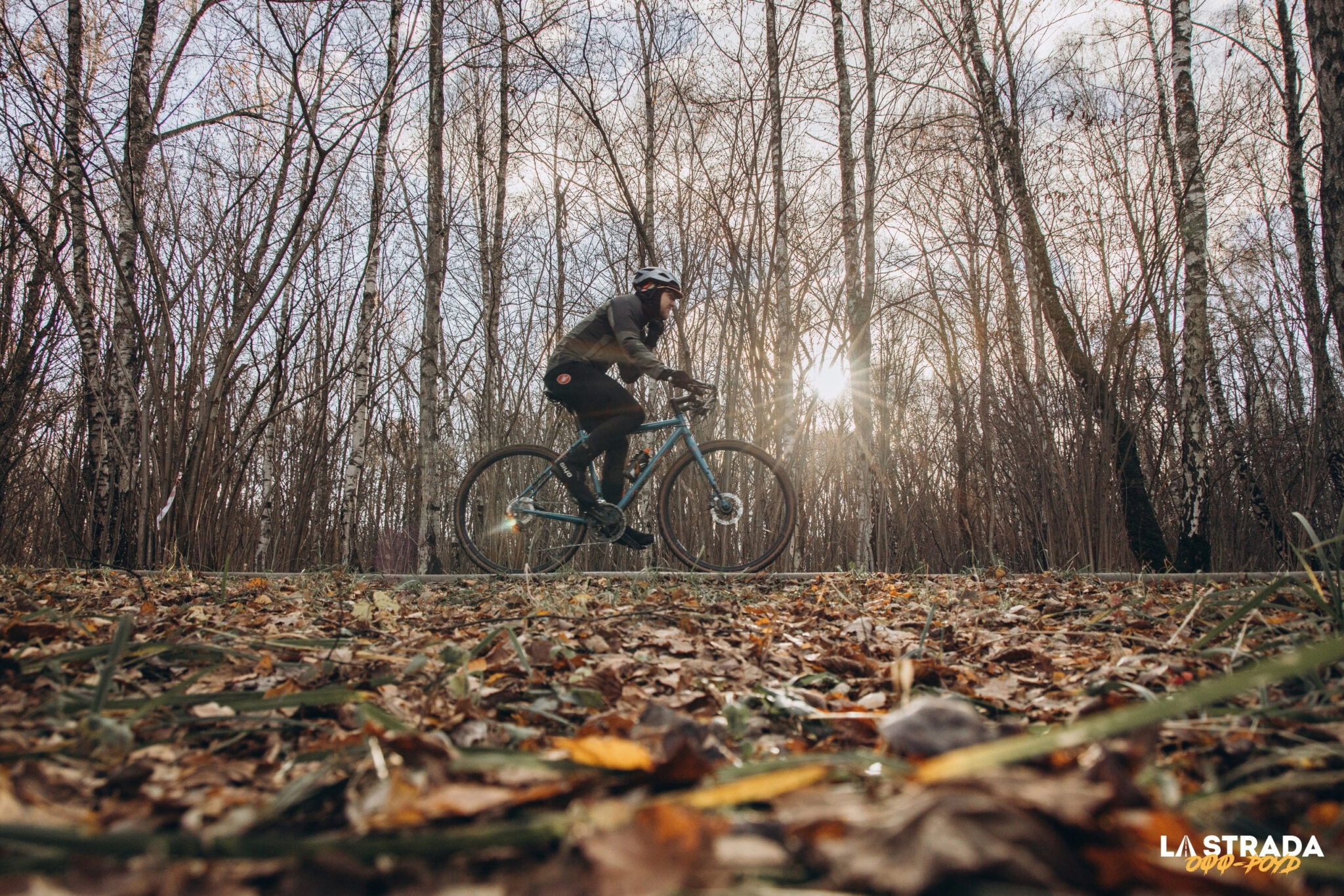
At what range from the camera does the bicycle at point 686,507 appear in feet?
15.0

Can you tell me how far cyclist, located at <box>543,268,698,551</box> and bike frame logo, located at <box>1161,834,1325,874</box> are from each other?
3.94 m

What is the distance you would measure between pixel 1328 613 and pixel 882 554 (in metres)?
5.30

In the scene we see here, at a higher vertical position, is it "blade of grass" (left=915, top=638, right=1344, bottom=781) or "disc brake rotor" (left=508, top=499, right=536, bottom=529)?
"disc brake rotor" (left=508, top=499, right=536, bottom=529)

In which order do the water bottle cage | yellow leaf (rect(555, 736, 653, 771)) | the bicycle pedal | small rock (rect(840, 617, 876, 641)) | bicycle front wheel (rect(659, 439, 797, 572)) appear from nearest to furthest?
yellow leaf (rect(555, 736, 653, 771)) < small rock (rect(840, 617, 876, 641)) < the bicycle pedal < the water bottle cage < bicycle front wheel (rect(659, 439, 797, 572))

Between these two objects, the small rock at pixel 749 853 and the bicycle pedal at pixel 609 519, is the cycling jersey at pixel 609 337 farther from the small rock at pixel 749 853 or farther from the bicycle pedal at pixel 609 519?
the small rock at pixel 749 853

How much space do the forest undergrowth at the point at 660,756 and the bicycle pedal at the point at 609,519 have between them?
262 cm

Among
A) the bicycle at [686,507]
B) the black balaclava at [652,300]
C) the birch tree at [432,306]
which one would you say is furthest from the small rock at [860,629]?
the birch tree at [432,306]

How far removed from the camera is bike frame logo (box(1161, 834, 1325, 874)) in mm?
457

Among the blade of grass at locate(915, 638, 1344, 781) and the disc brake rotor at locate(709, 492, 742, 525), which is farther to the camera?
the disc brake rotor at locate(709, 492, 742, 525)

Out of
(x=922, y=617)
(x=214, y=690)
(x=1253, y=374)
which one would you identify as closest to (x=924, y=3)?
(x=1253, y=374)

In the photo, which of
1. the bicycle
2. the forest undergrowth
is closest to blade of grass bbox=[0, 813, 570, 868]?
the forest undergrowth

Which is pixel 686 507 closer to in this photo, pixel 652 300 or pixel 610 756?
pixel 652 300

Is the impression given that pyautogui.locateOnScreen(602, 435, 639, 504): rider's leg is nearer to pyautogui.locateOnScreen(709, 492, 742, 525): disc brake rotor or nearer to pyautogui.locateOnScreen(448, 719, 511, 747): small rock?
pyautogui.locateOnScreen(709, 492, 742, 525): disc brake rotor

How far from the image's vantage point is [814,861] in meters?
0.45
